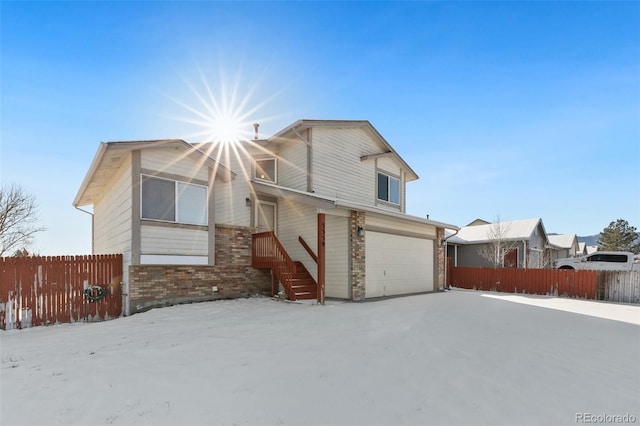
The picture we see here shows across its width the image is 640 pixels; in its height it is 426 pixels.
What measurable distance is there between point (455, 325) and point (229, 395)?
18.1 feet

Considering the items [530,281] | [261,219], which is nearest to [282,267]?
[261,219]

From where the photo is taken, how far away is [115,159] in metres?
9.45

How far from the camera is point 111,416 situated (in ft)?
10.0

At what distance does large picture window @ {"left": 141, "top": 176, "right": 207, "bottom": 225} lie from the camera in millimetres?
9086

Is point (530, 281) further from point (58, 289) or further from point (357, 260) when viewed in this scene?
point (58, 289)

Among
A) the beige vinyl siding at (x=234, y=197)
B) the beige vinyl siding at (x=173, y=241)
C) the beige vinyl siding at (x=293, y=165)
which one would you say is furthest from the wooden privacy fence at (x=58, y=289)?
the beige vinyl siding at (x=293, y=165)

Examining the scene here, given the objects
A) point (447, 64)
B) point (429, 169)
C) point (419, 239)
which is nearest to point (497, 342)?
point (419, 239)

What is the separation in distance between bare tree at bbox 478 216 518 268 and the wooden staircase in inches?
678

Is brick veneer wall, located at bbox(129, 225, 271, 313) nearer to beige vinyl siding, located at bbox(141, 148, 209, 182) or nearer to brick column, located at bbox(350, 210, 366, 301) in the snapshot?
beige vinyl siding, located at bbox(141, 148, 209, 182)

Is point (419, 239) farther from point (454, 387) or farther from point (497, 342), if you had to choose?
point (454, 387)

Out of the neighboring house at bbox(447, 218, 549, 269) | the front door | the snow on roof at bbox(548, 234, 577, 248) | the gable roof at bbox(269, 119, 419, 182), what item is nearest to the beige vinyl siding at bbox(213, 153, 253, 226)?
the front door

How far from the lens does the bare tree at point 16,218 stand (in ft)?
64.7

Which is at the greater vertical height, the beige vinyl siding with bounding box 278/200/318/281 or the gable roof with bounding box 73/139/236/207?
the gable roof with bounding box 73/139/236/207

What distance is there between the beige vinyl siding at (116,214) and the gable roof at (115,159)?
0.23m
